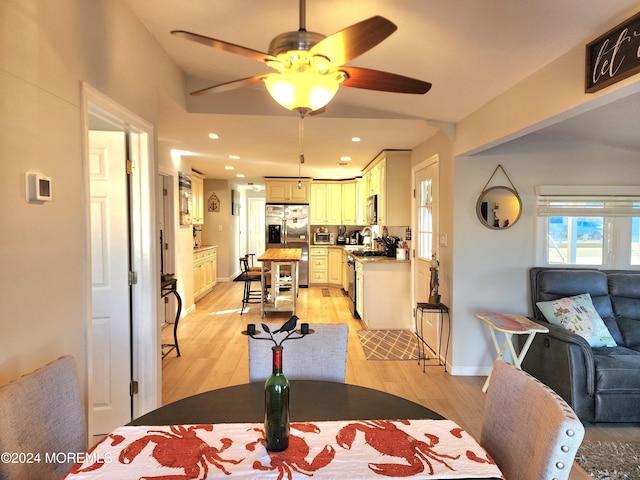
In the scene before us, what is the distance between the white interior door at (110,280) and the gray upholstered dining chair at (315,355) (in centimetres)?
124

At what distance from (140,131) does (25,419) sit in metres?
1.80

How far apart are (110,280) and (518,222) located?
3436mm

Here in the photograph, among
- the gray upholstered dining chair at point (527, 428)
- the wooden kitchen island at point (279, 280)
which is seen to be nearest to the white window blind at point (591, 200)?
the gray upholstered dining chair at point (527, 428)

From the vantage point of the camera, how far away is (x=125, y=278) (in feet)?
7.57

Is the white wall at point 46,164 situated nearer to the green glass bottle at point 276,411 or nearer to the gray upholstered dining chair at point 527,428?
the green glass bottle at point 276,411

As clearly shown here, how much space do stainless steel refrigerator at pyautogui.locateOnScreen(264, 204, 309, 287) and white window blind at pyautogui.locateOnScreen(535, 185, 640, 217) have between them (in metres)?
4.86

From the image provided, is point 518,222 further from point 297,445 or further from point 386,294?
point 297,445

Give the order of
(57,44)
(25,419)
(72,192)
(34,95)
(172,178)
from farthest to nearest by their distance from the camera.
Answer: (172,178), (72,192), (57,44), (34,95), (25,419)

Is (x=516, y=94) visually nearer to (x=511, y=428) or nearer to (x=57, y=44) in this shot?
(x=511, y=428)

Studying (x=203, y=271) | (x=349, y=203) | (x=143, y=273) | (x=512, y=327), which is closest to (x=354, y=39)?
(x=143, y=273)

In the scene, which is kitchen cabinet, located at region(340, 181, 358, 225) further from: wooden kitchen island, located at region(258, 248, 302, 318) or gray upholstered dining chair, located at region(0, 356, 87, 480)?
gray upholstered dining chair, located at region(0, 356, 87, 480)

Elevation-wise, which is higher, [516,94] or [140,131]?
[516,94]

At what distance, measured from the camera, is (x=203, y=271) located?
6523 millimetres

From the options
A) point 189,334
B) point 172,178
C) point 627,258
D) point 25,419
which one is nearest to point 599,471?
point 627,258
